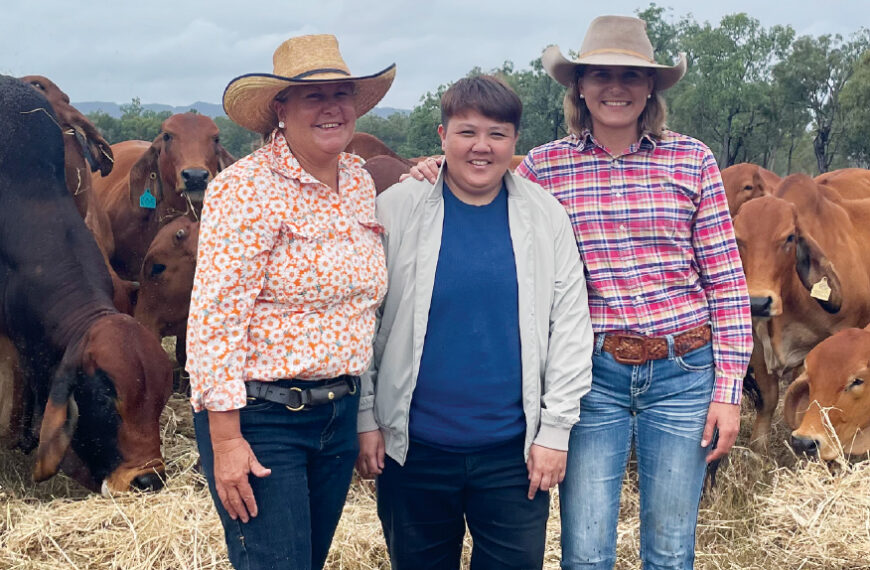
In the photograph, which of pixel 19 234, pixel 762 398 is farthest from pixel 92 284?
pixel 762 398

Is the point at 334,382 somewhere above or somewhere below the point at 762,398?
above

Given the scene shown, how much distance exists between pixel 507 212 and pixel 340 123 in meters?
0.59

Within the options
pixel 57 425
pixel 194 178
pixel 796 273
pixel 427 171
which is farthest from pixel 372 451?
pixel 194 178

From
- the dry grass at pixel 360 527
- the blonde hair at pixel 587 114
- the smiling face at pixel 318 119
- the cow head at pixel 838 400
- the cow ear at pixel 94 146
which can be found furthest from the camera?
the cow ear at pixel 94 146

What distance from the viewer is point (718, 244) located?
291cm

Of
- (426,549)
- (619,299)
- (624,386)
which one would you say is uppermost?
(619,299)

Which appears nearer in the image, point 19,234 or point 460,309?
point 460,309

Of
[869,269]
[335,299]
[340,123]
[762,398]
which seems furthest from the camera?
[869,269]

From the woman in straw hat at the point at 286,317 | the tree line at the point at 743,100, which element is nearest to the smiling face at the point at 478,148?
the woman in straw hat at the point at 286,317

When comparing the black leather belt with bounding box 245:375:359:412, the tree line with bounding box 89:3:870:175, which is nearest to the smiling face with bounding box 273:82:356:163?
the black leather belt with bounding box 245:375:359:412

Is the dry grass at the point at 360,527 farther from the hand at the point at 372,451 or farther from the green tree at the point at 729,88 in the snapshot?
the green tree at the point at 729,88

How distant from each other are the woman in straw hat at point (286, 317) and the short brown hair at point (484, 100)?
325mm

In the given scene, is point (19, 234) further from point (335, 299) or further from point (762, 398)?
point (762, 398)

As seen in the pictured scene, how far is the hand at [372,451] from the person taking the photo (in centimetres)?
275
